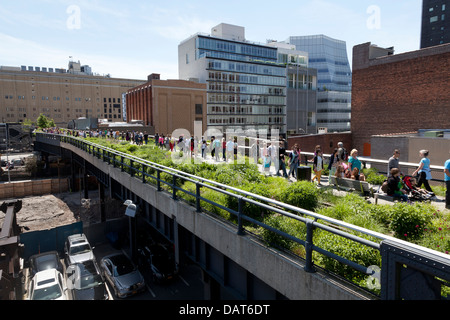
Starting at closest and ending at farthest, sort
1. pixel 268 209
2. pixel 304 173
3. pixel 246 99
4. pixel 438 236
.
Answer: pixel 438 236 < pixel 268 209 < pixel 304 173 < pixel 246 99

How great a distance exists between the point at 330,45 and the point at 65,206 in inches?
4107

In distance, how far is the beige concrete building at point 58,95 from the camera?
102375mm

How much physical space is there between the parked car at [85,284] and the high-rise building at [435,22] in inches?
4297

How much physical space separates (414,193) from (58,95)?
123845 mm

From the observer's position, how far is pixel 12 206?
23672 mm

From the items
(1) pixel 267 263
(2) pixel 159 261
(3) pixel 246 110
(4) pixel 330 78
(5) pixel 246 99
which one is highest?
(4) pixel 330 78

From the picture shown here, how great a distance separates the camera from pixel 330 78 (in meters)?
108

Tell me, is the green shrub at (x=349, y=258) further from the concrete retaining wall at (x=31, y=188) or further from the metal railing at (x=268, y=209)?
the concrete retaining wall at (x=31, y=188)

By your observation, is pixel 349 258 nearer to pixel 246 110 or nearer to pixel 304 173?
pixel 304 173

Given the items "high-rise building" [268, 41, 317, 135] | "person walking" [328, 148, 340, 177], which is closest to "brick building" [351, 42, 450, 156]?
"person walking" [328, 148, 340, 177]

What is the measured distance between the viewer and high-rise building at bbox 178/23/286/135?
84.7 m

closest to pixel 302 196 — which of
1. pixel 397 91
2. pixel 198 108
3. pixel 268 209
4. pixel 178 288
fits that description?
pixel 268 209

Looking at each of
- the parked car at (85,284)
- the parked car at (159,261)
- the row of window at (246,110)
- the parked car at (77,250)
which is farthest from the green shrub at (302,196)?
the row of window at (246,110)
